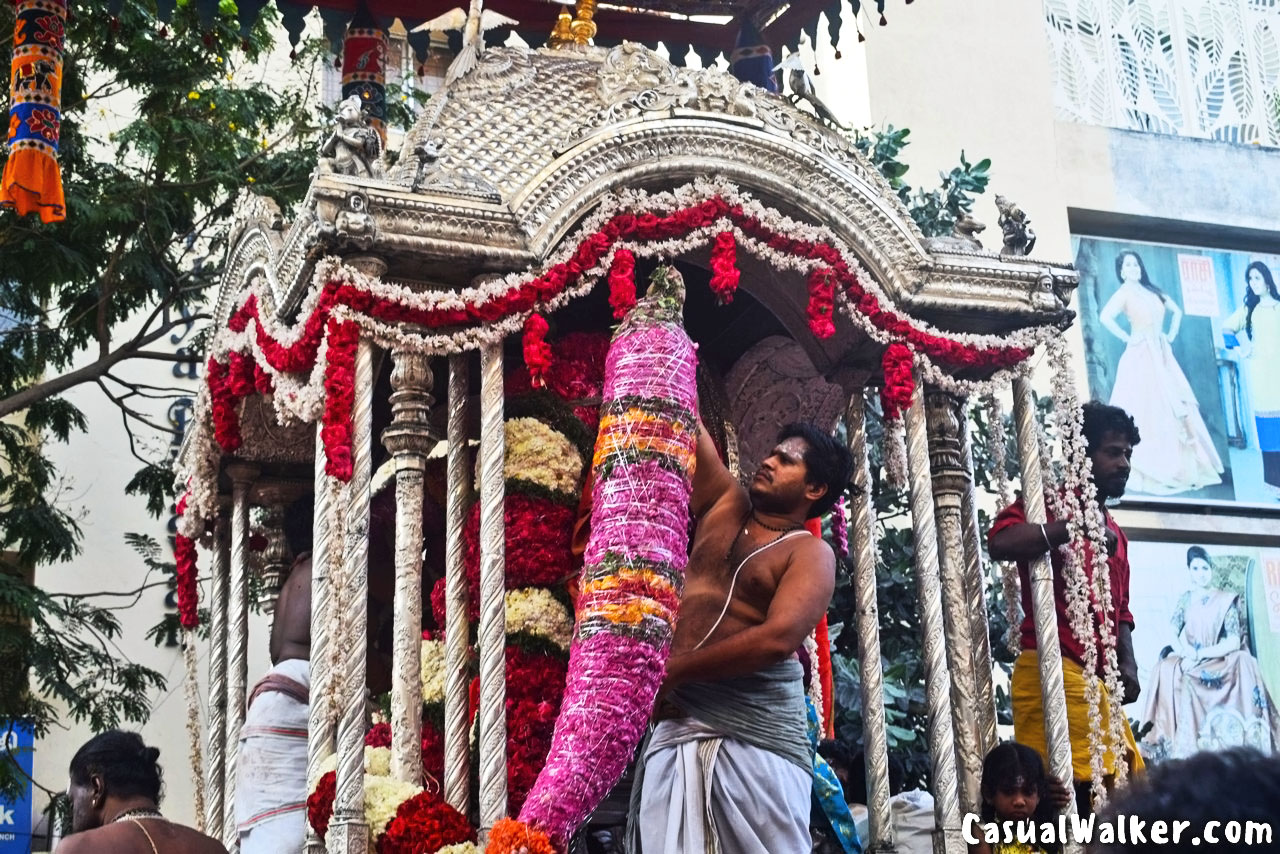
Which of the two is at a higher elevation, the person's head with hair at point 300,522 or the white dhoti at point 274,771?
the person's head with hair at point 300,522

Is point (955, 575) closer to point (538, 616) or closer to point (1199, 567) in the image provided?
point (538, 616)

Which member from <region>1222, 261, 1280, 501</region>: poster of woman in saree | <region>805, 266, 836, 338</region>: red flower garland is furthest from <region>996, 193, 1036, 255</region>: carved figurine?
<region>1222, 261, 1280, 501</region>: poster of woman in saree

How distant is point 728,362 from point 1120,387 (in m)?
11.5

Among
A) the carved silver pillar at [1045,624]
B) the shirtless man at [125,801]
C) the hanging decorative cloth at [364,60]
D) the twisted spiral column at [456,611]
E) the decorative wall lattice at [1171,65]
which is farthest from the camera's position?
the decorative wall lattice at [1171,65]

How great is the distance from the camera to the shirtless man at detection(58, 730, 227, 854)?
17.1 ft

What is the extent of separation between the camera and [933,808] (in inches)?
287

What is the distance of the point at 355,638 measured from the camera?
20.6ft

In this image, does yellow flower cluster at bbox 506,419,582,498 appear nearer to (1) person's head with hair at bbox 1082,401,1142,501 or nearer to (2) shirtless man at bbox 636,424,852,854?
(2) shirtless man at bbox 636,424,852,854

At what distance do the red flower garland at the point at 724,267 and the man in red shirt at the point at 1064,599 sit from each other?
1.82m

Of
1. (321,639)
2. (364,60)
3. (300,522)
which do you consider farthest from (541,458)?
(364,60)

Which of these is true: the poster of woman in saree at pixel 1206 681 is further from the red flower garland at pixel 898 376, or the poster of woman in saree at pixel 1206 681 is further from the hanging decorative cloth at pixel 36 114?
the hanging decorative cloth at pixel 36 114

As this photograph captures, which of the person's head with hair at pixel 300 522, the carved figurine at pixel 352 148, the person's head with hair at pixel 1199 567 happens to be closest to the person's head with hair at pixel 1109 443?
the carved figurine at pixel 352 148

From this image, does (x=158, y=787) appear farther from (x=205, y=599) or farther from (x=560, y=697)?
(x=205, y=599)

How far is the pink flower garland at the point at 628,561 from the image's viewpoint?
5527 millimetres
